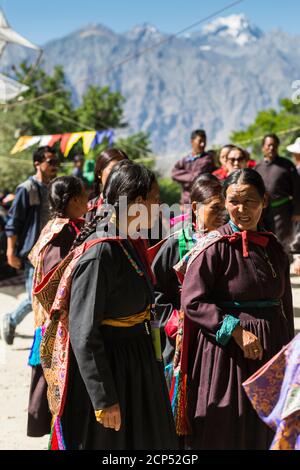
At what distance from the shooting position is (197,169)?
830 cm

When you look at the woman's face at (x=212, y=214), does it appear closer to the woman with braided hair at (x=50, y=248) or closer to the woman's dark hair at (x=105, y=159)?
the woman with braided hair at (x=50, y=248)

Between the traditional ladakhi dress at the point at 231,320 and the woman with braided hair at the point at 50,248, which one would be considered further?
the woman with braided hair at the point at 50,248

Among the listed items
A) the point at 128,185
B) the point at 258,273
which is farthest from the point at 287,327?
the point at 128,185

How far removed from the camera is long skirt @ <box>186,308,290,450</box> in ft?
10.4

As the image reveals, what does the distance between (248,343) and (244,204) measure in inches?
25.6

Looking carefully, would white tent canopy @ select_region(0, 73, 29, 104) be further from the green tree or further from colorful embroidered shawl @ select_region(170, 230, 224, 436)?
the green tree

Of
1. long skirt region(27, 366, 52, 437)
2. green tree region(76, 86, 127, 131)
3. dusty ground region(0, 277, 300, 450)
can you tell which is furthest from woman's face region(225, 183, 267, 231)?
green tree region(76, 86, 127, 131)

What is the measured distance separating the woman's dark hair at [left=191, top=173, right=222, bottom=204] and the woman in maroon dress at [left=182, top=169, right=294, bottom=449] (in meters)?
0.55

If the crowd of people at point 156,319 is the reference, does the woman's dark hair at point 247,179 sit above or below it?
above

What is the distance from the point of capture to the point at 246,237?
3.25 meters

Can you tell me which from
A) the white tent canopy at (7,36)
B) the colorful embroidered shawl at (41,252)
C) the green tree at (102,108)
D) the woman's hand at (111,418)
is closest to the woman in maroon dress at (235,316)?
the woman's hand at (111,418)

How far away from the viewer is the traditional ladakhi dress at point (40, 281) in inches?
154

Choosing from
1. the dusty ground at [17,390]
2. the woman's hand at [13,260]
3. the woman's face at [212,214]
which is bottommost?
the dusty ground at [17,390]
